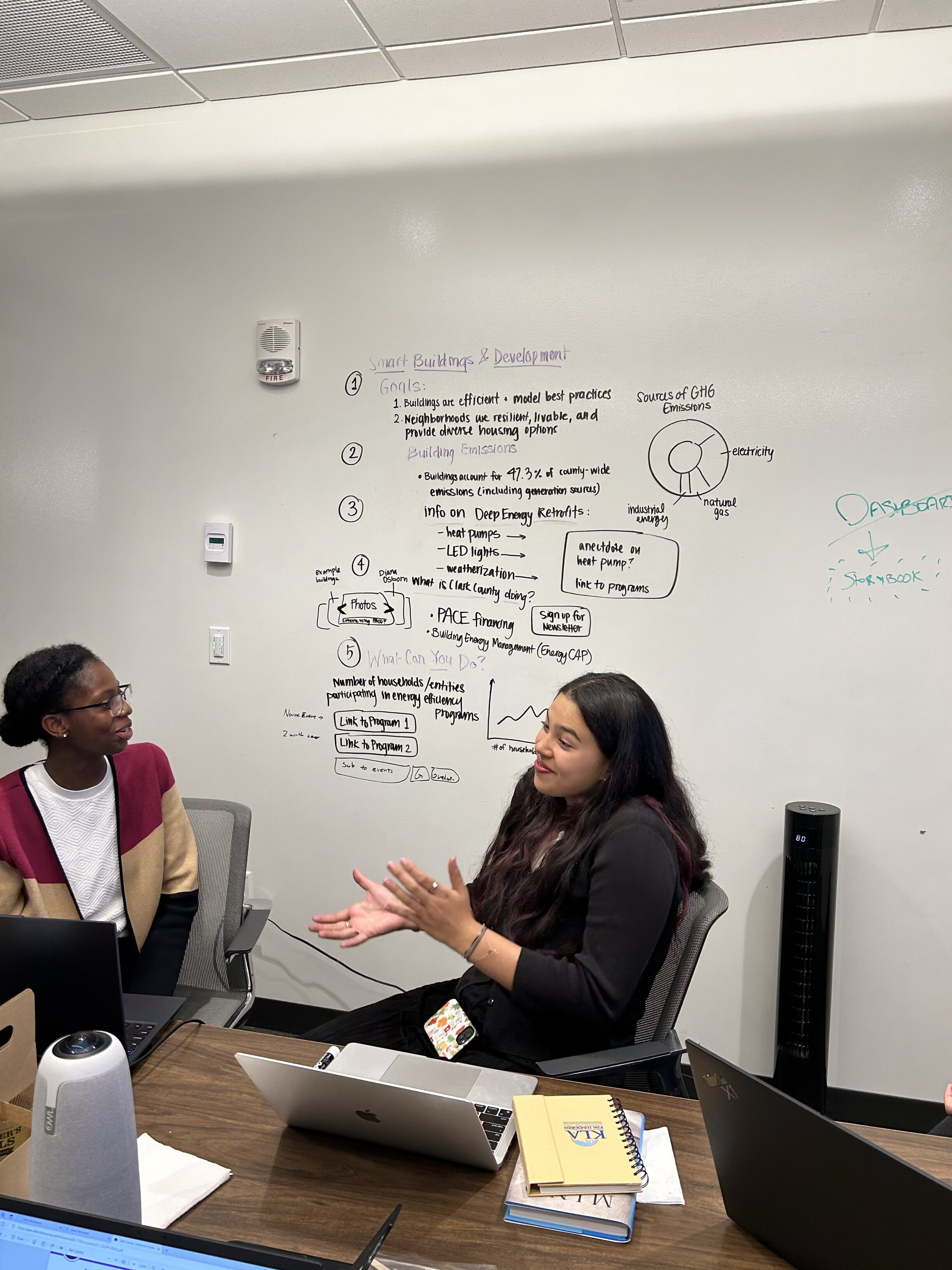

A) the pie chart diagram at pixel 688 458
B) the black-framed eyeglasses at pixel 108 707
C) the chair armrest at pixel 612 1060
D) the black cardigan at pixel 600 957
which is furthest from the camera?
the pie chart diagram at pixel 688 458

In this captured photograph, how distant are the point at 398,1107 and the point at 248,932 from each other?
52.6 inches

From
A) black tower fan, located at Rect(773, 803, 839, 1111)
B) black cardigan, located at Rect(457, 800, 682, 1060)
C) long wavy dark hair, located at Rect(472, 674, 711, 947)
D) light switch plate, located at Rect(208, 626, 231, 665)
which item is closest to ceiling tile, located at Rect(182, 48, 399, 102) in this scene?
light switch plate, located at Rect(208, 626, 231, 665)

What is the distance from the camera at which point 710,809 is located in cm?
283

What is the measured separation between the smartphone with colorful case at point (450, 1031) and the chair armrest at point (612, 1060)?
0.59 ft

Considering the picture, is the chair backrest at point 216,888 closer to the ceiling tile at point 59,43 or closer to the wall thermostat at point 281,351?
the wall thermostat at point 281,351

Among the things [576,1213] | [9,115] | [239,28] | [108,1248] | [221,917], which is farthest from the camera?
[9,115]

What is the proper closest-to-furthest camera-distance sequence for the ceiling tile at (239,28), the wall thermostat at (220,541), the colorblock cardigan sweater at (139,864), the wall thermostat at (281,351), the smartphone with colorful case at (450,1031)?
the smartphone with colorful case at (450,1031), the colorblock cardigan sweater at (139,864), the ceiling tile at (239,28), the wall thermostat at (281,351), the wall thermostat at (220,541)

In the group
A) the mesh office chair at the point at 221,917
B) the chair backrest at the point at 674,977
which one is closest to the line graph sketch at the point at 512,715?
the mesh office chair at the point at 221,917

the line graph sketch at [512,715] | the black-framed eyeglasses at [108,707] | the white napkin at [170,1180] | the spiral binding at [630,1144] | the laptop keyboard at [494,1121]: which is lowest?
the white napkin at [170,1180]

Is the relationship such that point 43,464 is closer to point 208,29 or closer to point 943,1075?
point 208,29

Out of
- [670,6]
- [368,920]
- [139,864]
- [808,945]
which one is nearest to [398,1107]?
[368,920]

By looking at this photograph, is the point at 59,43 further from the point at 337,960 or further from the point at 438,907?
the point at 337,960

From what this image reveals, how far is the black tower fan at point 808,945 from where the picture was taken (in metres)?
2.57

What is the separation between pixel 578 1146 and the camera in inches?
47.7
